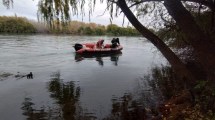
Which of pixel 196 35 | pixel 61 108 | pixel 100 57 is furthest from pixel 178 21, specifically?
pixel 100 57

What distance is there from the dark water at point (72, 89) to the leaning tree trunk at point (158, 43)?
4.31 meters

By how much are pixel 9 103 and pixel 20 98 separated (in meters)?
0.87

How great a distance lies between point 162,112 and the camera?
36.0 ft

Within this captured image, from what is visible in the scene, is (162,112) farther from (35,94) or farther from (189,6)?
(35,94)

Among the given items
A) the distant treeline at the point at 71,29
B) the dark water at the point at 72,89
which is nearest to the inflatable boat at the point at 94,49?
the dark water at the point at 72,89

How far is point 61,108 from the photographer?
1216 centimetres

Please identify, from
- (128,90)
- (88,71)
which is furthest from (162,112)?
(88,71)

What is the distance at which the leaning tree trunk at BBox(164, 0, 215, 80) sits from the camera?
6.20m

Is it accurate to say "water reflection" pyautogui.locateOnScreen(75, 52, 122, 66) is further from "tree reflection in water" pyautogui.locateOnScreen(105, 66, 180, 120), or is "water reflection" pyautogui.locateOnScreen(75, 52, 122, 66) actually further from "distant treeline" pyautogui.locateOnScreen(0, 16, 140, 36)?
"tree reflection in water" pyautogui.locateOnScreen(105, 66, 180, 120)

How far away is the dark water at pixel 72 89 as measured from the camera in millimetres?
11819

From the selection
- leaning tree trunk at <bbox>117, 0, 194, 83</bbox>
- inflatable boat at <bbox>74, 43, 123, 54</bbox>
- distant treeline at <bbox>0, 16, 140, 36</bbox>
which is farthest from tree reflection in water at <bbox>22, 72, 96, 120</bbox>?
distant treeline at <bbox>0, 16, 140, 36</bbox>

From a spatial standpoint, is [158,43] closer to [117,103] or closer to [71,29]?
[117,103]

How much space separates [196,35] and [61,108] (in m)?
7.34

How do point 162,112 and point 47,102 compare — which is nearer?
point 162,112
